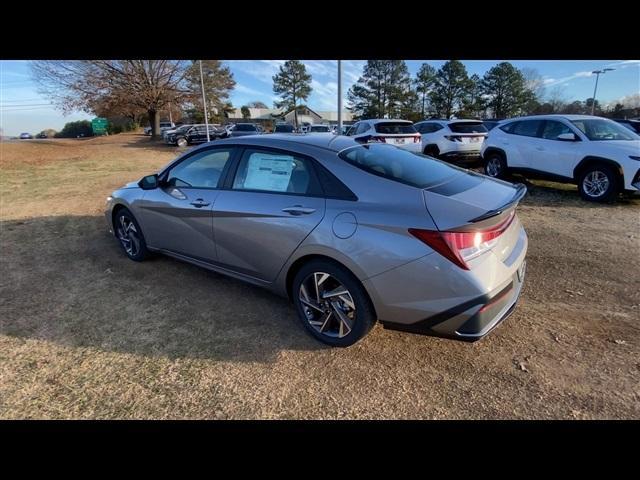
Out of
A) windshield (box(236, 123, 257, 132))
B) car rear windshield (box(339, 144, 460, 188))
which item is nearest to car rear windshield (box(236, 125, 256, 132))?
windshield (box(236, 123, 257, 132))

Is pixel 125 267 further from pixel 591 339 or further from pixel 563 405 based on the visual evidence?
pixel 591 339

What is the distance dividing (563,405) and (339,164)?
218 centimetres

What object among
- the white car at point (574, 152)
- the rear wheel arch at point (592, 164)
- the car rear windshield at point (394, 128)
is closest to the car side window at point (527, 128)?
the white car at point (574, 152)

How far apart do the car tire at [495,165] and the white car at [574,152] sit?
0.02m

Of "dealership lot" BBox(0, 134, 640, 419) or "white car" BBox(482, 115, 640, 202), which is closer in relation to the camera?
"dealership lot" BBox(0, 134, 640, 419)

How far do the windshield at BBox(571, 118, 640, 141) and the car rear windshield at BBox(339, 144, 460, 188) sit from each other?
5.88m

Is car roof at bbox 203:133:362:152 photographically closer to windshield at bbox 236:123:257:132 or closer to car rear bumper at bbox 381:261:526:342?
car rear bumper at bbox 381:261:526:342

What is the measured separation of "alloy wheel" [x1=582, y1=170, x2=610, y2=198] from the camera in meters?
6.79

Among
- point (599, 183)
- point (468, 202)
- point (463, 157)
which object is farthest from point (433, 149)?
Result: point (468, 202)

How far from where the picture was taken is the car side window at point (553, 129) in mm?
7406

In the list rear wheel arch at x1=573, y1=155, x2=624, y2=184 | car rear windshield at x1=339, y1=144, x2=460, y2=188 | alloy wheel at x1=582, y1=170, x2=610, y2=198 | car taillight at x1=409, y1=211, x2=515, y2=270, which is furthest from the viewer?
alloy wheel at x1=582, y1=170, x2=610, y2=198

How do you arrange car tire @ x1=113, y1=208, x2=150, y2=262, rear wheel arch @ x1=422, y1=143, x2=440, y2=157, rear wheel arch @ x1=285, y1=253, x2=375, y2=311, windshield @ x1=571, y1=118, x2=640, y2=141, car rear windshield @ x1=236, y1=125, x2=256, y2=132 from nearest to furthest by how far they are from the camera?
rear wheel arch @ x1=285, y1=253, x2=375, y2=311 → car tire @ x1=113, y1=208, x2=150, y2=262 → windshield @ x1=571, y1=118, x2=640, y2=141 → rear wheel arch @ x1=422, y1=143, x2=440, y2=157 → car rear windshield @ x1=236, y1=125, x2=256, y2=132

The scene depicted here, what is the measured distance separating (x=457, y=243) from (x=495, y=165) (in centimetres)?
765
